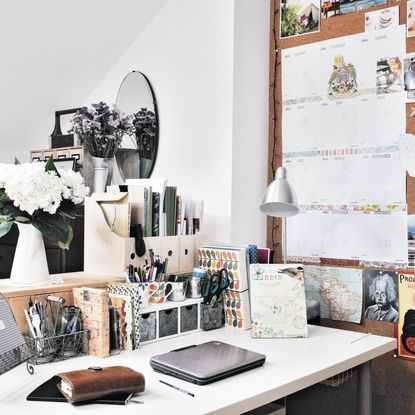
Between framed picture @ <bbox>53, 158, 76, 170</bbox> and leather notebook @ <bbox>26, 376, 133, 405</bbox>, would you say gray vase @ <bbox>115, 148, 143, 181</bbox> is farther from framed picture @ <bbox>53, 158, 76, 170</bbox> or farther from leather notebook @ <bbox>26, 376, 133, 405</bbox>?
leather notebook @ <bbox>26, 376, 133, 405</bbox>

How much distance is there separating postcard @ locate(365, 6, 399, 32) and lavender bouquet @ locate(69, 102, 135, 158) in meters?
1.01

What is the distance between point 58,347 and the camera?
1.47m

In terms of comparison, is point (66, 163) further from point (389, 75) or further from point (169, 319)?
point (389, 75)

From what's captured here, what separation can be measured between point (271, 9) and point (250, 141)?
579 millimetres

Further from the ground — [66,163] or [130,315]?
[66,163]

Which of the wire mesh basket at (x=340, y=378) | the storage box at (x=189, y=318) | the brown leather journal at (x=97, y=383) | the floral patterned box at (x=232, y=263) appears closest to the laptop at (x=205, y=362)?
the brown leather journal at (x=97, y=383)

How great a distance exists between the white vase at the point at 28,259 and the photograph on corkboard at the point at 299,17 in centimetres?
130

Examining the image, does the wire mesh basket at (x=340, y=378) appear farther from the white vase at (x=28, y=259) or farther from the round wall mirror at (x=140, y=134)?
the round wall mirror at (x=140, y=134)

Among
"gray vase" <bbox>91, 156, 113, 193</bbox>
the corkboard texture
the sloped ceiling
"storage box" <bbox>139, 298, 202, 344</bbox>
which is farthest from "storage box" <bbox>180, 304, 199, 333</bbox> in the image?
the sloped ceiling

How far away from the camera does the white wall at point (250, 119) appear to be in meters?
2.16

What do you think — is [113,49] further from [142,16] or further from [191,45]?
[191,45]

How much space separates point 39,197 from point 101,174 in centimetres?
68

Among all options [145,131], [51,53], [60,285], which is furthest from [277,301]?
[51,53]

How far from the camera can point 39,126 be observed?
2.81 meters
